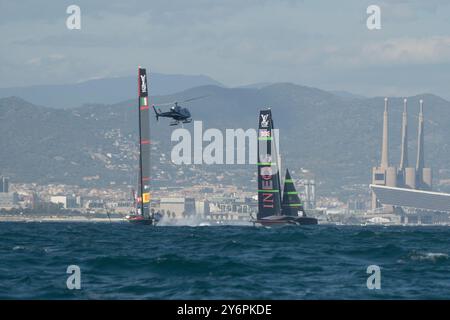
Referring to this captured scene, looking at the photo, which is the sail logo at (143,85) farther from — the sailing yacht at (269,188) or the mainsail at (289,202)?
the mainsail at (289,202)

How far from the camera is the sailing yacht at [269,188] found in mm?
144750

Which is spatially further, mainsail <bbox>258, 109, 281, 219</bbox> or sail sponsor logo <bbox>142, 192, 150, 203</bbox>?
mainsail <bbox>258, 109, 281, 219</bbox>

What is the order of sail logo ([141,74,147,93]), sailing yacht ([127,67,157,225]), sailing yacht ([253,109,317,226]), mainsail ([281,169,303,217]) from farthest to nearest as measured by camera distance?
mainsail ([281,169,303,217]) → sailing yacht ([253,109,317,226]) → sail logo ([141,74,147,93]) → sailing yacht ([127,67,157,225])

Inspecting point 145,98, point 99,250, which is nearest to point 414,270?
point 99,250

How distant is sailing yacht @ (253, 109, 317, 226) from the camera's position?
475 feet

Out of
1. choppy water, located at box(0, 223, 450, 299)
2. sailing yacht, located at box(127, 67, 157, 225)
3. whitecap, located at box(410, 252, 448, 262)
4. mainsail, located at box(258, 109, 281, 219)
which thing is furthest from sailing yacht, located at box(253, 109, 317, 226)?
whitecap, located at box(410, 252, 448, 262)

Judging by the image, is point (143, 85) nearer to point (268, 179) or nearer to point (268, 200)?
point (268, 179)

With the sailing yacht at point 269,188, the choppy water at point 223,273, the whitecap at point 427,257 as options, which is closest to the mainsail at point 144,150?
the sailing yacht at point 269,188

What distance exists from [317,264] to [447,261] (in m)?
6.28

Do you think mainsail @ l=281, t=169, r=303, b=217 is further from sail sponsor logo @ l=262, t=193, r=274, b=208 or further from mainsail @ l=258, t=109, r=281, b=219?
sail sponsor logo @ l=262, t=193, r=274, b=208

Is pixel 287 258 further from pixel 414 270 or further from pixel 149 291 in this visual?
pixel 149 291

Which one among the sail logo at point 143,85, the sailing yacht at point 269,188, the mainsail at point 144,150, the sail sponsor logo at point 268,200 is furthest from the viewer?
the sail sponsor logo at point 268,200

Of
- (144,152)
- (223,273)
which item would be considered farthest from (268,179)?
(223,273)

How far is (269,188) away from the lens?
490ft
